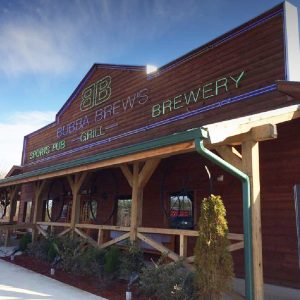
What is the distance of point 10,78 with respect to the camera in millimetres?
12969

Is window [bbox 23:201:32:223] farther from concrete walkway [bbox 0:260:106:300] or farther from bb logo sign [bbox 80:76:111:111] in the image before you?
concrete walkway [bbox 0:260:106:300]

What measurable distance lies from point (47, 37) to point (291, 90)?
18.8ft

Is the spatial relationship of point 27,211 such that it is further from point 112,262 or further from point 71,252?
point 112,262

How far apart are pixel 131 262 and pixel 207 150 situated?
3435mm

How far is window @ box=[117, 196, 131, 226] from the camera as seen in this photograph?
12922mm

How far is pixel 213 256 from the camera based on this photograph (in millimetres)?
5711

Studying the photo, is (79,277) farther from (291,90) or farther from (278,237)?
(291,90)

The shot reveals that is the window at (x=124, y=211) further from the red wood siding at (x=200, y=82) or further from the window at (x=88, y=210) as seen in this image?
the red wood siding at (x=200, y=82)

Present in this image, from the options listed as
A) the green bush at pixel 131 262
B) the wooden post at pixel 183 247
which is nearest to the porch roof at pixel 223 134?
the wooden post at pixel 183 247

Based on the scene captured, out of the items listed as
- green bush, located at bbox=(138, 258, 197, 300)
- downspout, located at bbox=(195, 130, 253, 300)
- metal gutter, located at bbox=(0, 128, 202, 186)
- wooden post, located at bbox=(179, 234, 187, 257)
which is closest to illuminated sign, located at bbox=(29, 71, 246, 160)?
metal gutter, located at bbox=(0, 128, 202, 186)

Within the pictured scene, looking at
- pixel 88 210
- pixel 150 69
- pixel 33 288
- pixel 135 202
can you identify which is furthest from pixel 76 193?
pixel 150 69

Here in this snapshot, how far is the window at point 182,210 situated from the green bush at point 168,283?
3.08m

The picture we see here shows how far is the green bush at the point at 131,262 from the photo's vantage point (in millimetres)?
7832

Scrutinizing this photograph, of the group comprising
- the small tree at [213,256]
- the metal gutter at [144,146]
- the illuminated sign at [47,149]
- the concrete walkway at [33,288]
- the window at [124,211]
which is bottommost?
the concrete walkway at [33,288]
